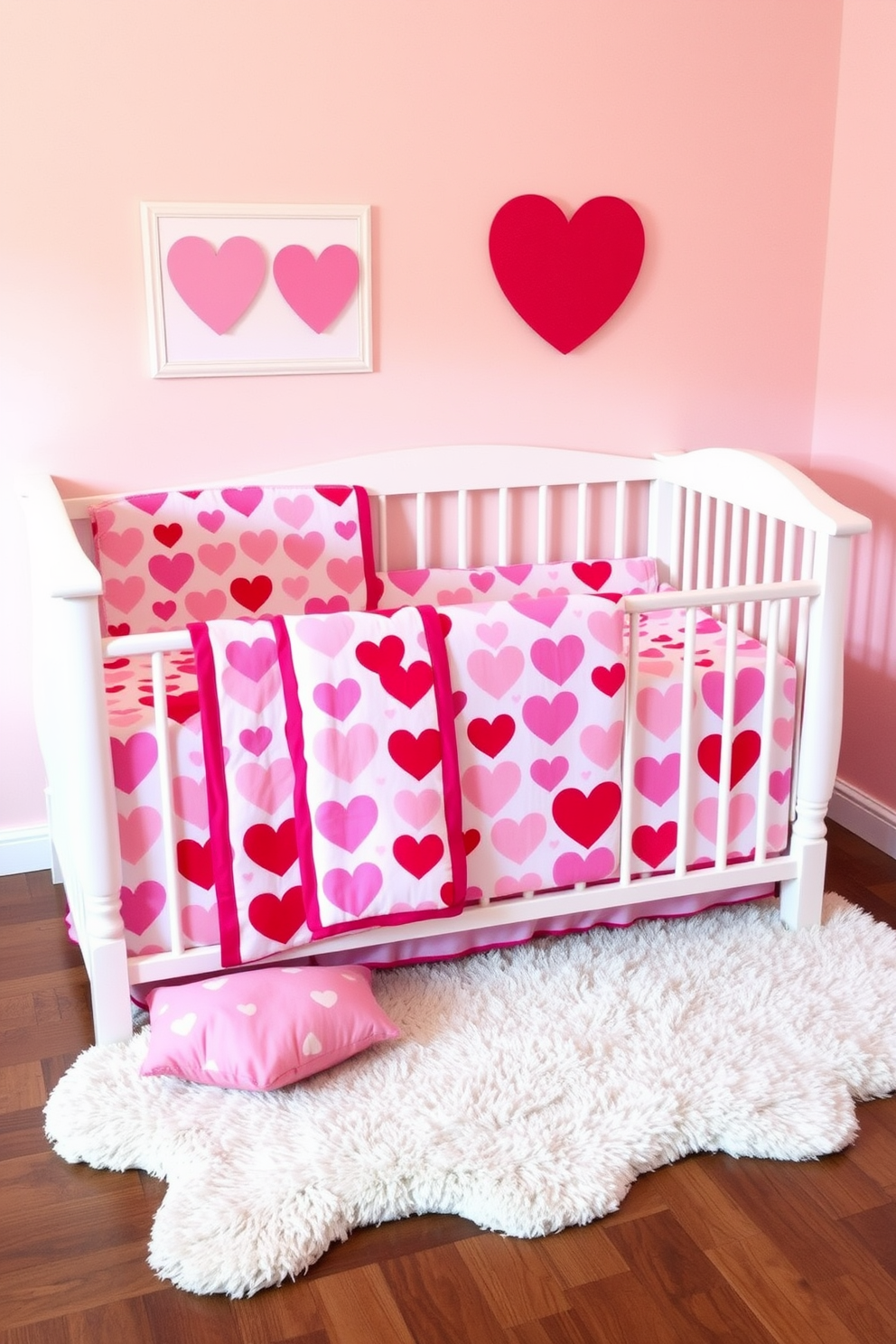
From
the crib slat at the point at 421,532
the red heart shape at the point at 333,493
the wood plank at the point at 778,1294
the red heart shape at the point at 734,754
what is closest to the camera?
the wood plank at the point at 778,1294

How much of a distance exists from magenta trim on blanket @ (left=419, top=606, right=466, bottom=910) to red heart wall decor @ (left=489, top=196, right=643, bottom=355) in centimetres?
82

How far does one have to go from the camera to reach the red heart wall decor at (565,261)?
2344 mm

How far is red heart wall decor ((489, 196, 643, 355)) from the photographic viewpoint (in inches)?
92.3

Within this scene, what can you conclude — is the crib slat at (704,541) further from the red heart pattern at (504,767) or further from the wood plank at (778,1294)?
the wood plank at (778,1294)

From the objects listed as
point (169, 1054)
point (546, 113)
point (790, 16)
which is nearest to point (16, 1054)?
point (169, 1054)

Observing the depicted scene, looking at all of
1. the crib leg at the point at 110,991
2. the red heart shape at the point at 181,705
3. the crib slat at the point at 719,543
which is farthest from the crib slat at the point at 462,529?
the crib leg at the point at 110,991

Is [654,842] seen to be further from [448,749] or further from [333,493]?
[333,493]

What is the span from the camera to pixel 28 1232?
4.96ft

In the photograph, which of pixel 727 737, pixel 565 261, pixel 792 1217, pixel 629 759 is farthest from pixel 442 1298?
pixel 565 261

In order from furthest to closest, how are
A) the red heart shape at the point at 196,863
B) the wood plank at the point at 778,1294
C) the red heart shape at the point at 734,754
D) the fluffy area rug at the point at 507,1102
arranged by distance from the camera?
the red heart shape at the point at 734,754, the red heart shape at the point at 196,863, the fluffy area rug at the point at 507,1102, the wood plank at the point at 778,1294

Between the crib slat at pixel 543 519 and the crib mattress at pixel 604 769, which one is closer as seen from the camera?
the crib mattress at pixel 604 769

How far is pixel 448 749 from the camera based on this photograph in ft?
6.00

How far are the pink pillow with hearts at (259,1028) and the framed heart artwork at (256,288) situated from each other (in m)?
1.04

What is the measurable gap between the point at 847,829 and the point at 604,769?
873 millimetres
